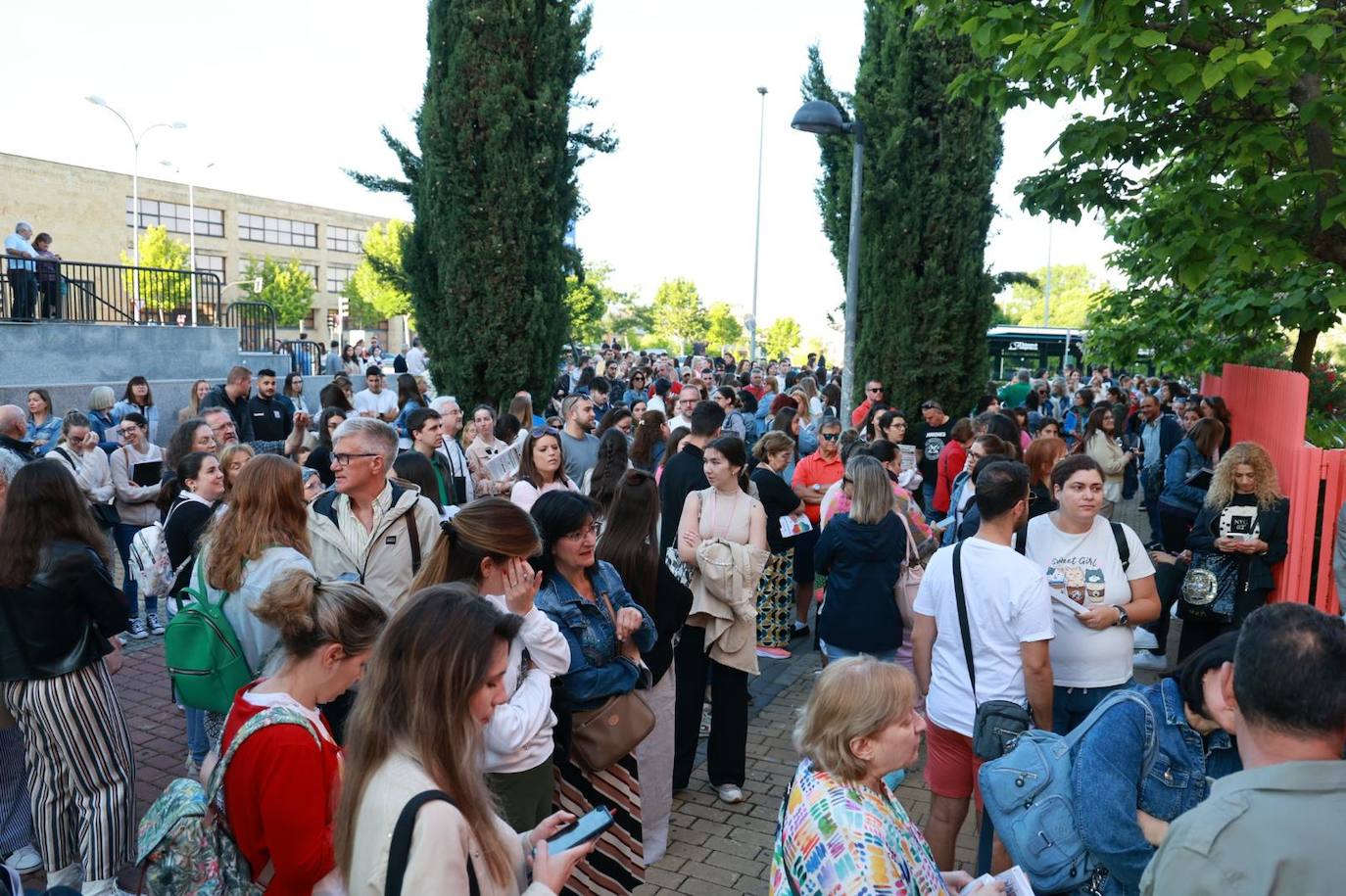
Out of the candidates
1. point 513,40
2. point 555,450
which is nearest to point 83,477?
point 555,450

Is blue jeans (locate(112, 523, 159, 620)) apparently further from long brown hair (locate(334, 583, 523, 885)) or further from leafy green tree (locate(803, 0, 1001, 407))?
leafy green tree (locate(803, 0, 1001, 407))

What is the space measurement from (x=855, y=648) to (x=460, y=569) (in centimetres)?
292

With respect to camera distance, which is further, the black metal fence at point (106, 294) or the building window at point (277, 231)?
the building window at point (277, 231)

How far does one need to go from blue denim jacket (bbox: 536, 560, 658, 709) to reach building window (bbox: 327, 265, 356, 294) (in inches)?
3198

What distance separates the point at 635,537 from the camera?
15.4 feet

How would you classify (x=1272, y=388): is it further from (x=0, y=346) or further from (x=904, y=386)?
(x=0, y=346)

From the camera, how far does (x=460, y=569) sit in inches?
137

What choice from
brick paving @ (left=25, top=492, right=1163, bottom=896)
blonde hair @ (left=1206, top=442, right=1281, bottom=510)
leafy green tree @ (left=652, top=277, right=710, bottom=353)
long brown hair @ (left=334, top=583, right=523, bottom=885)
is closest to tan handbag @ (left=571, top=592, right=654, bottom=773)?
brick paving @ (left=25, top=492, right=1163, bottom=896)

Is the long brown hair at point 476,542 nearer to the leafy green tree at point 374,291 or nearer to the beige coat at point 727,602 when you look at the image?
the beige coat at point 727,602

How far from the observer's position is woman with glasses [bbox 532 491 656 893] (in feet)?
12.8

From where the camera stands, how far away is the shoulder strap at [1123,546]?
4.54m

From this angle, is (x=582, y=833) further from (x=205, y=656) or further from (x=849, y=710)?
(x=205, y=656)

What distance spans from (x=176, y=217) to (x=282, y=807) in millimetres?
74372

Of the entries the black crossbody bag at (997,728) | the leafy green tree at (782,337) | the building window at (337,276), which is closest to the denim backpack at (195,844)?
the black crossbody bag at (997,728)
